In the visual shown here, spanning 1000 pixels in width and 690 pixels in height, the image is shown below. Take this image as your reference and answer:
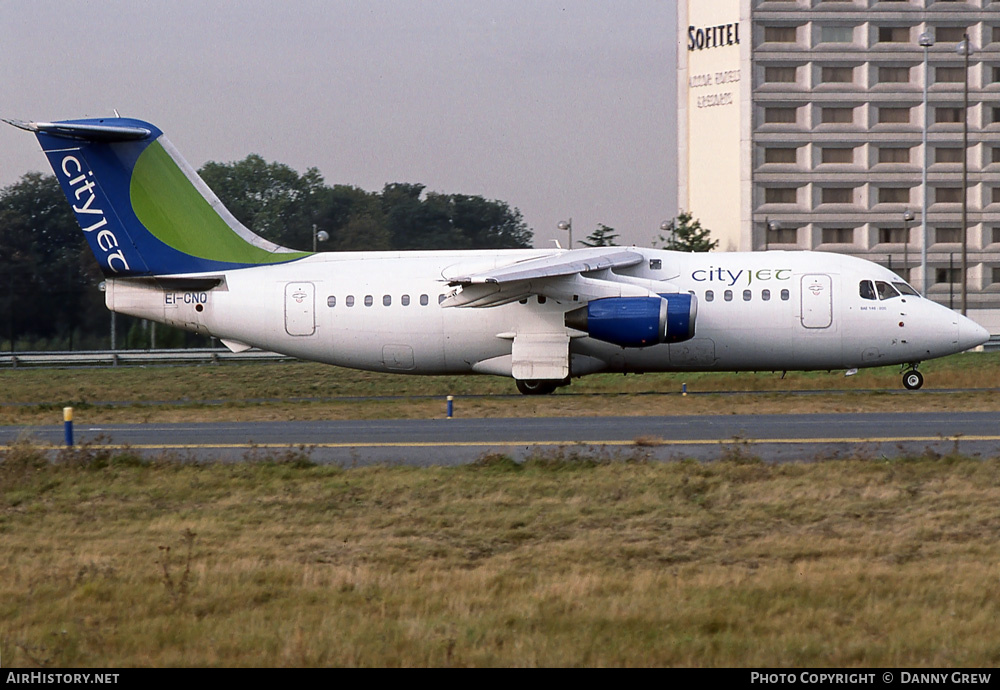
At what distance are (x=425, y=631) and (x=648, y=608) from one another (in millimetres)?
Answer: 1914

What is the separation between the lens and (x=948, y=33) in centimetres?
8906

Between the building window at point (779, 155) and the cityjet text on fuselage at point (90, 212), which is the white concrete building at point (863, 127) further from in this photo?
the cityjet text on fuselage at point (90, 212)

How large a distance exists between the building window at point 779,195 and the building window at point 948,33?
1711cm

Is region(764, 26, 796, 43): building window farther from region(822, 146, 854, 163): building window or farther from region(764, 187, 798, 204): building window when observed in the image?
region(764, 187, 798, 204): building window

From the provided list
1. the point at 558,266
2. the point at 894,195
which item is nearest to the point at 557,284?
the point at 558,266

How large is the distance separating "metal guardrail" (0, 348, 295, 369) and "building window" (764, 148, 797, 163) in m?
52.5

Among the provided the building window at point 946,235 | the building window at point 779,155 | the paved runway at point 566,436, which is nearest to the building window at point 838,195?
the building window at point 779,155

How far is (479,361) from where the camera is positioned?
1172 inches

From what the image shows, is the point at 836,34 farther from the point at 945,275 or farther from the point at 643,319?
the point at 643,319

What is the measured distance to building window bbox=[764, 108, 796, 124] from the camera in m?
87.9

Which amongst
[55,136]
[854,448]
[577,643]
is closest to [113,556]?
[577,643]

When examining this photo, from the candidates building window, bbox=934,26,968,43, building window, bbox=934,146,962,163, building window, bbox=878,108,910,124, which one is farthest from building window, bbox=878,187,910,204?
building window, bbox=934,26,968,43

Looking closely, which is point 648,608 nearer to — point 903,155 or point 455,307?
point 455,307

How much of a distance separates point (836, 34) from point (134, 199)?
72.8 meters
